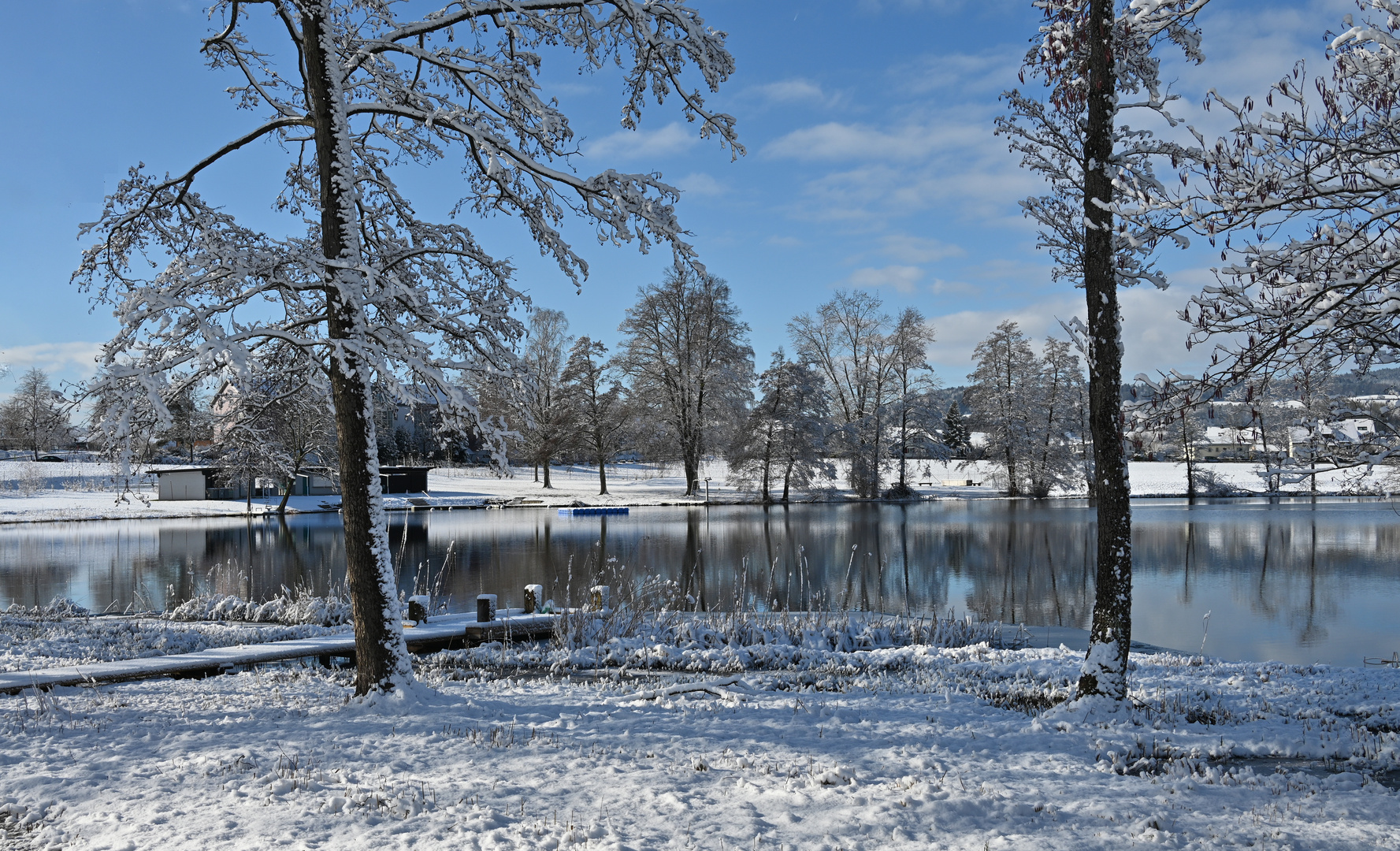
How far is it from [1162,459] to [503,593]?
70.4 m

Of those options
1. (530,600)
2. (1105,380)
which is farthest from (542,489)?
(1105,380)

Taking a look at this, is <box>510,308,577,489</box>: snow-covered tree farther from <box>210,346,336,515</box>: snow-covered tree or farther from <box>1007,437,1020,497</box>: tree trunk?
<box>210,346,336,515</box>: snow-covered tree

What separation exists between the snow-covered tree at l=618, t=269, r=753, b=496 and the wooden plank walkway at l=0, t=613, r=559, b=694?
32.4m

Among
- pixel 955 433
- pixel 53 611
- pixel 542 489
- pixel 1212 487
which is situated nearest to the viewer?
pixel 53 611

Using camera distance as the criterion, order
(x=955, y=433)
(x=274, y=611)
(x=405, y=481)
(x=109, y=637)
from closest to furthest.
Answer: (x=109, y=637)
(x=274, y=611)
(x=405, y=481)
(x=955, y=433)

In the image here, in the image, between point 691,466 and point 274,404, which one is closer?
point 274,404

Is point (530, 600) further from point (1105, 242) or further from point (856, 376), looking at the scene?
point (856, 376)

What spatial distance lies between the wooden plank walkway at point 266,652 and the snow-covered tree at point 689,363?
1275 inches

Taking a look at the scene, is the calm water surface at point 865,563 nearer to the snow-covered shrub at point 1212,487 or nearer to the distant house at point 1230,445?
the distant house at point 1230,445

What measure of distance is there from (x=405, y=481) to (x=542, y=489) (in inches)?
321

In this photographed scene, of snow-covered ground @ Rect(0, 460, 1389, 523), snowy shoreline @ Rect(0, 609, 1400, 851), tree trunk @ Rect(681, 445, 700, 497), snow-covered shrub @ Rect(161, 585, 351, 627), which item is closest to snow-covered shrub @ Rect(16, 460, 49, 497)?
snow-covered ground @ Rect(0, 460, 1389, 523)

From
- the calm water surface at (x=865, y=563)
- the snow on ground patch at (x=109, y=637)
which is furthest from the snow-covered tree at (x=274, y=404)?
the snow on ground patch at (x=109, y=637)

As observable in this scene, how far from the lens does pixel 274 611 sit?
14.5m

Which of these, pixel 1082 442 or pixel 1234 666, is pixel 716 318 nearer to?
pixel 1082 442
